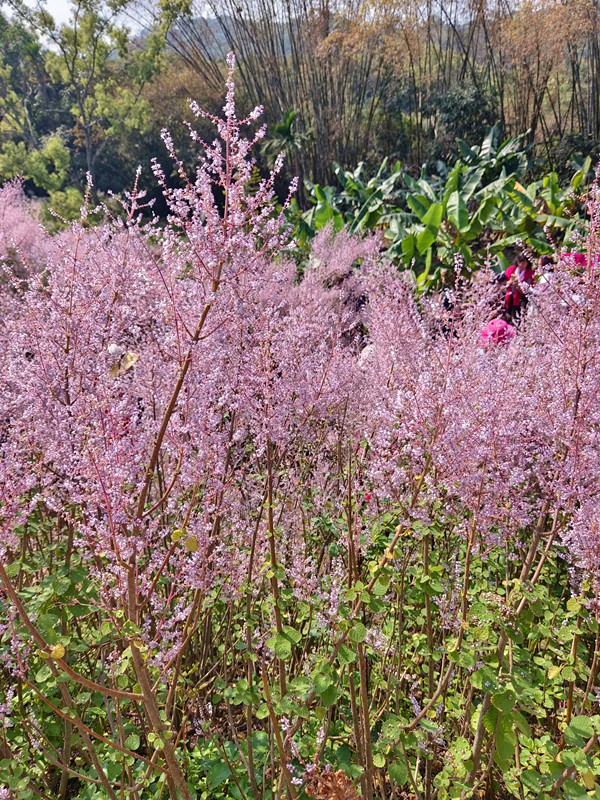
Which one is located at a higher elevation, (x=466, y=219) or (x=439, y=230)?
(x=466, y=219)

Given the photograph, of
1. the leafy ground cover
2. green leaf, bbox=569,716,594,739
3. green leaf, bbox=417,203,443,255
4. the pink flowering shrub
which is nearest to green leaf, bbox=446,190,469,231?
the leafy ground cover

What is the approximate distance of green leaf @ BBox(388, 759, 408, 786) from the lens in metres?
1.34

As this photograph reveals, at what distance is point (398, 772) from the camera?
1.36m

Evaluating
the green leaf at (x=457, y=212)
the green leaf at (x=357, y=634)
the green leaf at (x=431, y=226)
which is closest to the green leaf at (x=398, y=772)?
the green leaf at (x=357, y=634)

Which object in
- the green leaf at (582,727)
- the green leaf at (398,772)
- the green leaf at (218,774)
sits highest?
the green leaf at (582,727)

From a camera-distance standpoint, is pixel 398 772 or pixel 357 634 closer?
pixel 357 634

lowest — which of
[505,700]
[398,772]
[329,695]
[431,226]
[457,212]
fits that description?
[398,772]

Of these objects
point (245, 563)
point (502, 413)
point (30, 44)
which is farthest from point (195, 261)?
point (30, 44)

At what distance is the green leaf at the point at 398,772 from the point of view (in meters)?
1.34

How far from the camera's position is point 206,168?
139 cm

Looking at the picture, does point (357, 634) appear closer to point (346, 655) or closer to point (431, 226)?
point (346, 655)

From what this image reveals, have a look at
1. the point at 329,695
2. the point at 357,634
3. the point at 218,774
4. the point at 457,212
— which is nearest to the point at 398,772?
the point at 329,695

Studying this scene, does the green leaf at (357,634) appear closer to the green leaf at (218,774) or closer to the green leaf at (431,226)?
the green leaf at (218,774)

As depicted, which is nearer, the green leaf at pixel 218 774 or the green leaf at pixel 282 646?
the green leaf at pixel 282 646
